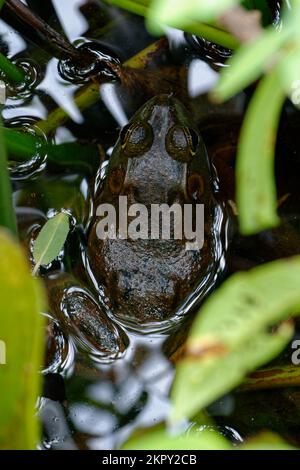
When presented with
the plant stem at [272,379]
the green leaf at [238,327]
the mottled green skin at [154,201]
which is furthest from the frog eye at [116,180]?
the green leaf at [238,327]

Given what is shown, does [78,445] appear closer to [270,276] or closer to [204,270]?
[204,270]

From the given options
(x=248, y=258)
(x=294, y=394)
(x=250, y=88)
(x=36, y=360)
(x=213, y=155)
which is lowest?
(x=294, y=394)

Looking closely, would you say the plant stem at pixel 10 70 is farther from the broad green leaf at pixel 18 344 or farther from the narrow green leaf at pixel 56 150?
the broad green leaf at pixel 18 344

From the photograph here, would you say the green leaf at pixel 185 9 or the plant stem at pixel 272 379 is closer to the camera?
the green leaf at pixel 185 9

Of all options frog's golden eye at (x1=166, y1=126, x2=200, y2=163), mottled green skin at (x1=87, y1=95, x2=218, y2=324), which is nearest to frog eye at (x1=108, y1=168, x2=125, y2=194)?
mottled green skin at (x1=87, y1=95, x2=218, y2=324)

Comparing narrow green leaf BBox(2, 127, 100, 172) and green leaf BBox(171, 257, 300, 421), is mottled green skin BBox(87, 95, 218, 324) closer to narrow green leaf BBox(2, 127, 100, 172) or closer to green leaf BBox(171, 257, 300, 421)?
narrow green leaf BBox(2, 127, 100, 172)
